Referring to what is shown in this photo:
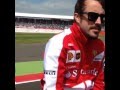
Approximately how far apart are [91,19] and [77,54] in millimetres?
195

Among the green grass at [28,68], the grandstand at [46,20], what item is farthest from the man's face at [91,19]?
the green grass at [28,68]

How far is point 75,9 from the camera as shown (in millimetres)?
1865

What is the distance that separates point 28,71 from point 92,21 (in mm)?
10106

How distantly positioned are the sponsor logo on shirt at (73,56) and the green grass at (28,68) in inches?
369

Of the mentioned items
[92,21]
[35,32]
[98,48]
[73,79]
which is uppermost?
[92,21]

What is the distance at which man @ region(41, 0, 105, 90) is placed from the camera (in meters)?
1.75

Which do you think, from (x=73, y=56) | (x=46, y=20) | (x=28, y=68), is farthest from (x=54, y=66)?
(x=46, y=20)

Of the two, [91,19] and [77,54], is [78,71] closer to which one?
[77,54]

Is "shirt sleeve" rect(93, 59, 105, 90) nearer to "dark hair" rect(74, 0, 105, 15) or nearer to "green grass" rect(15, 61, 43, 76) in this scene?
"dark hair" rect(74, 0, 105, 15)

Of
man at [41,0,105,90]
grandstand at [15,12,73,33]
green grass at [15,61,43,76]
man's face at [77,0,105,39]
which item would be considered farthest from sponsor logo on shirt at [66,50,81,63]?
green grass at [15,61,43,76]

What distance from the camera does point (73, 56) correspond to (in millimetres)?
1817

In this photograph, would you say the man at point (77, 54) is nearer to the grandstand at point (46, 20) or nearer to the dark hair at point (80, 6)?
the dark hair at point (80, 6)
